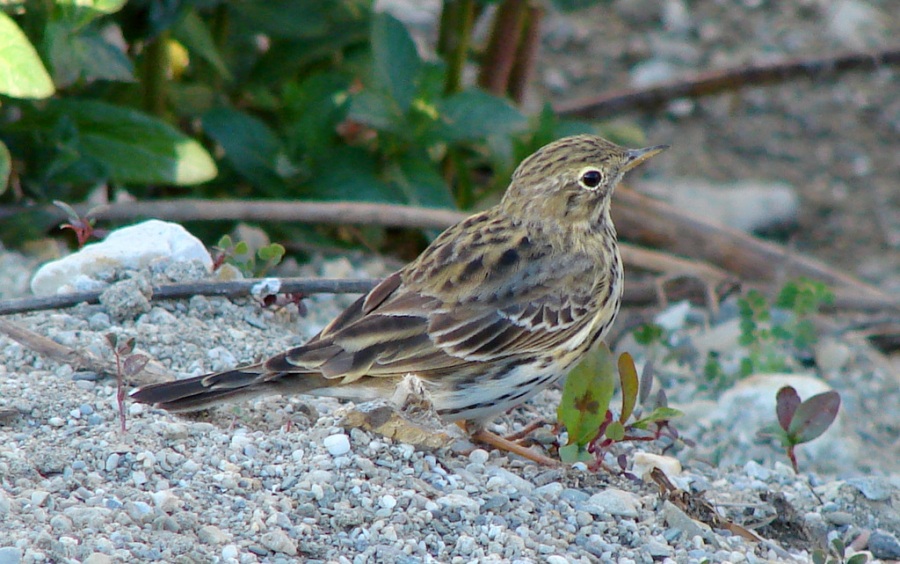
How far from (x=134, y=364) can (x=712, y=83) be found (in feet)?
20.2

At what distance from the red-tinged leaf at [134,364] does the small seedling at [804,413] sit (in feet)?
8.16

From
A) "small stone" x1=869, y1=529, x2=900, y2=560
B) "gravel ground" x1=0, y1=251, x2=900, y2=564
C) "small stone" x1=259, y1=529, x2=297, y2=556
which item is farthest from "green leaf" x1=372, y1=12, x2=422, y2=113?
"small stone" x1=259, y1=529, x2=297, y2=556

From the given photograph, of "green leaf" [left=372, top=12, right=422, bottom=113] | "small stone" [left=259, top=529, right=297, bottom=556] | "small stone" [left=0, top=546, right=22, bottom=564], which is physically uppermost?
"green leaf" [left=372, top=12, right=422, bottom=113]

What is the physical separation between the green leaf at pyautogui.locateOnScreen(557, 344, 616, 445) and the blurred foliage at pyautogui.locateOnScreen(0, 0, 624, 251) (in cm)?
249

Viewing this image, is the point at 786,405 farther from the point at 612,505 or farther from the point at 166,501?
the point at 166,501

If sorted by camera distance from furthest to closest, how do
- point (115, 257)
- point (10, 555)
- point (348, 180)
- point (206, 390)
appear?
point (348, 180), point (115, 257), point (206, 390), point (10, 555)

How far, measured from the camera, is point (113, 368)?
15.7ft

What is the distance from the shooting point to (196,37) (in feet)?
22.0

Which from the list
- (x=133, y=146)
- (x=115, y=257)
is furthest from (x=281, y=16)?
(x=115, y=257)

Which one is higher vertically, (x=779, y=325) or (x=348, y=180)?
(x=348, y=180)

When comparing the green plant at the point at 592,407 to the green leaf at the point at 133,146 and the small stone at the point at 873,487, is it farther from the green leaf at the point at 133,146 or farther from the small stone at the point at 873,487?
the green leaf at the point at 133,146

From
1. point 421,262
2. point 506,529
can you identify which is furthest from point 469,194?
point 506,529

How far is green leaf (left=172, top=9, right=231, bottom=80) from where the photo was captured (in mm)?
6641

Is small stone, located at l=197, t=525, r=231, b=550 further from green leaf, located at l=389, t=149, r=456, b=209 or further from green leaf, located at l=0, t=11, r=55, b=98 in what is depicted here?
green leaf, located at l=389, t=149, r=456, b=209
